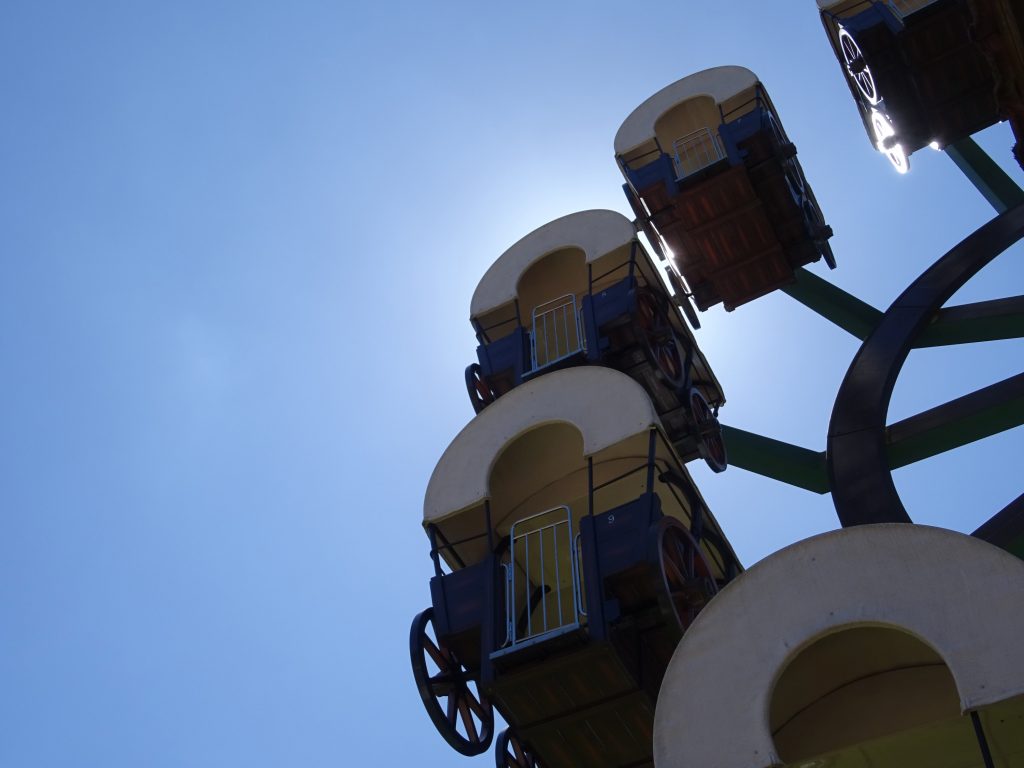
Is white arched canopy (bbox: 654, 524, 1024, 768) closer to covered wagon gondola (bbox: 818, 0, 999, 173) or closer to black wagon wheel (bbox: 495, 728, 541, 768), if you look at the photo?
black wagon wheel (bbox: 495, 728, 541, 768)

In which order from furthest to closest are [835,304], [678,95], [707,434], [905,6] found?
[678,95]
[835,304]
[905,6]
[707,434]

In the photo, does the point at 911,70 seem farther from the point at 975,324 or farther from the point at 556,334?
the point at 556,334

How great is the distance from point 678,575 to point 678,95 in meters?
10.8

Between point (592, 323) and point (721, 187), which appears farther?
point (721, 187)

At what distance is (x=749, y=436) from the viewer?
1689 cm

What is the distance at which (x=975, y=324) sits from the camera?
1670cm

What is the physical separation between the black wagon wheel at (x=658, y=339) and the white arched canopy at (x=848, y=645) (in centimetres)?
624

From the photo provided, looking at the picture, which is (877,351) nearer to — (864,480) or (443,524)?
(864,480)

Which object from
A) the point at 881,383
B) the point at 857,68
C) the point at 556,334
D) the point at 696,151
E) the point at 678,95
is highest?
the point at 678,95

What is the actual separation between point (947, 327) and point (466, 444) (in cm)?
687

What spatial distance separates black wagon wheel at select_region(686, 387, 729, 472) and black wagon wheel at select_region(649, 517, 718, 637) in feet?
11.2

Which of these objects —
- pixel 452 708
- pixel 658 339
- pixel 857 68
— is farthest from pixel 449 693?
pixel 857 68

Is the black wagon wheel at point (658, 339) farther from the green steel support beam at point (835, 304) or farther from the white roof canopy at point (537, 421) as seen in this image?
the green steel support beam at point (835, 304)

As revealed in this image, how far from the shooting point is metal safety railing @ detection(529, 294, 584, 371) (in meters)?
16.2
